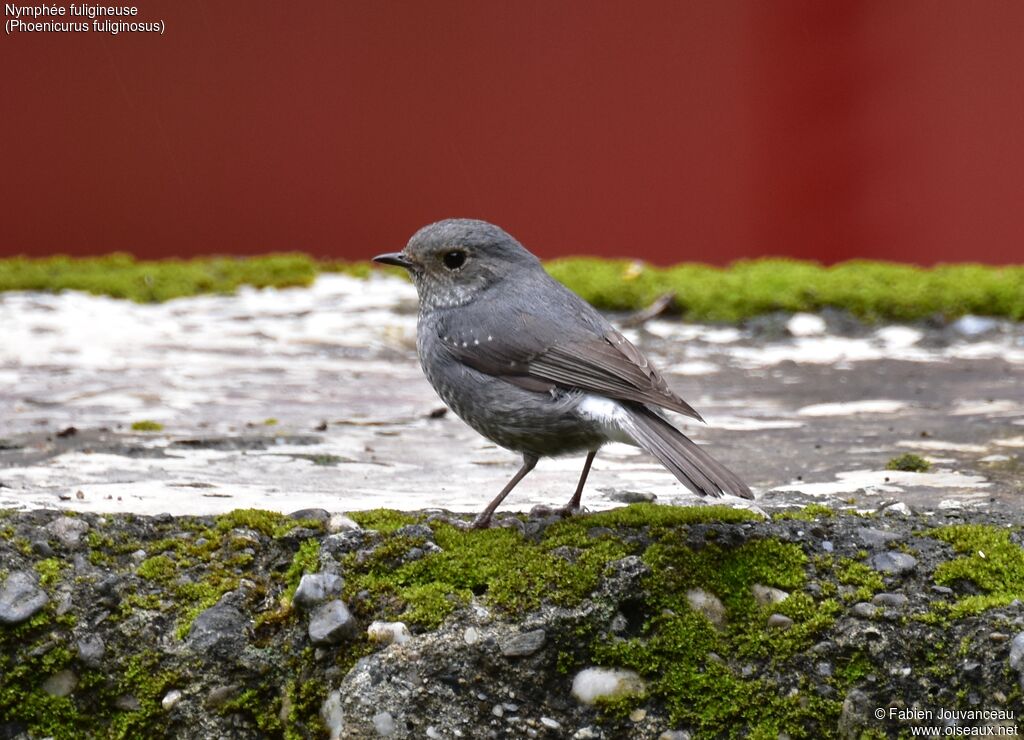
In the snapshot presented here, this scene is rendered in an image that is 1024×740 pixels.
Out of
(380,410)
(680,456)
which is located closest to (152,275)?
(380,410)

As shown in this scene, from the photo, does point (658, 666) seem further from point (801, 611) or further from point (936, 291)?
point (936, 291)

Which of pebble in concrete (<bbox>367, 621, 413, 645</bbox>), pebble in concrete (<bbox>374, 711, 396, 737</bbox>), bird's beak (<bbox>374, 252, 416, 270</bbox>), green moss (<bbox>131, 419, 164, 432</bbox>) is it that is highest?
bird's beak (<bbox>374, 252, 416, 270</bbox>)

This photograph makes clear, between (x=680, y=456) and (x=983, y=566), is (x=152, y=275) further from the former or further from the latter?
(x=983, y=566)

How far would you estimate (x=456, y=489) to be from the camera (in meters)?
3.56

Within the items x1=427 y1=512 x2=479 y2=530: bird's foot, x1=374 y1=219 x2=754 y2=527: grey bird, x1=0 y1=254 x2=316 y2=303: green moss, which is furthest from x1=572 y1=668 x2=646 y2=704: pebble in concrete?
x1=0 y1=254 x2=316 y2=303: green moss

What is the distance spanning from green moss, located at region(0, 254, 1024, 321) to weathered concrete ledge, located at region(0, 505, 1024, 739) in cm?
338

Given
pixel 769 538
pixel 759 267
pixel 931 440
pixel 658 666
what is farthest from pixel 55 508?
pixel 759 267

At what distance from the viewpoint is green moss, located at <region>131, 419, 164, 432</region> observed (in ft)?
13.8

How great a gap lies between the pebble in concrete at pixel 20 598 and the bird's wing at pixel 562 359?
1.19 metres

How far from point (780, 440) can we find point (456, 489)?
1.17 meters

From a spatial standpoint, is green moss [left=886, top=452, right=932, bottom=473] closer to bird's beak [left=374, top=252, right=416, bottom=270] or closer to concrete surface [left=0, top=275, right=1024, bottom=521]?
concrete surface [left=0, top=275, right=1024, bottom=521]

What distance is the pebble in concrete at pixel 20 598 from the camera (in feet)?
8.64

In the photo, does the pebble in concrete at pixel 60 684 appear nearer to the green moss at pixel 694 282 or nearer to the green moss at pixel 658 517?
the green moss at pixel 658 517

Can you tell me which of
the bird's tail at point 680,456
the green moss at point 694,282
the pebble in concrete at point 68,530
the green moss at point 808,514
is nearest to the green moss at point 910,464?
the green moss at point 808,514
